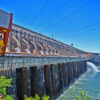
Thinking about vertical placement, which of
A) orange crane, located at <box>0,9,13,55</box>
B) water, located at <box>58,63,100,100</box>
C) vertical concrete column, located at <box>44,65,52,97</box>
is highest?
orange crane, located at <box>0,9,13,55</box>

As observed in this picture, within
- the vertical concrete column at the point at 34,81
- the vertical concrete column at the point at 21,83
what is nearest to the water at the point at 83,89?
the vertical concrete column at the point at 34,81

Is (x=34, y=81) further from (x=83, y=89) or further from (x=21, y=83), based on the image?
(x=83, y=89)

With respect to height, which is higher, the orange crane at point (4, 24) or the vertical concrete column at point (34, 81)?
the orange crane at point (4, 24)

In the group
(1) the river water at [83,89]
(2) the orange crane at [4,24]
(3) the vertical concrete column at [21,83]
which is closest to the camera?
(2) the orange crane at [4,24]

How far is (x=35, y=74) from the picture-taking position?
1059 cm

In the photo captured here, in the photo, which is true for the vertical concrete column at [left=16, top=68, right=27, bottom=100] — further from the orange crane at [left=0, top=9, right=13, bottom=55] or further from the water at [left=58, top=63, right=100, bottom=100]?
the water at [left=58, top=63, right=100, bottom=100]

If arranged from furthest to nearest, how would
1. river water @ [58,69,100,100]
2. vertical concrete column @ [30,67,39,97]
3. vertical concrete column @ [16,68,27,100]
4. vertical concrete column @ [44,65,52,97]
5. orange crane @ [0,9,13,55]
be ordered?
river water @ [58,69,100,100] < vertical concrete column @ [44,65,52,97] < vertical concrete column @ [30,67,39,97] < vertical concrete column @ [16,68,27,100] < orange crane @ [0,9,13,55]

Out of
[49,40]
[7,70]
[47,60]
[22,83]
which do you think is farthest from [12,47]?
[49,40]

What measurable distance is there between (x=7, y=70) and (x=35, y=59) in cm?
354

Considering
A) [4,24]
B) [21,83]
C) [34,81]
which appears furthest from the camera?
[34,81]

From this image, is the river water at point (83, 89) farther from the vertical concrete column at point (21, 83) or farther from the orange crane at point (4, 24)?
the orange crane at point (4, 24)

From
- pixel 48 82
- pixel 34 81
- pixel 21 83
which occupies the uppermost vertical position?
pixel 21 83

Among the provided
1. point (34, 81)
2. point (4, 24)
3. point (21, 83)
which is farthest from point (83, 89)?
point (4, 24)

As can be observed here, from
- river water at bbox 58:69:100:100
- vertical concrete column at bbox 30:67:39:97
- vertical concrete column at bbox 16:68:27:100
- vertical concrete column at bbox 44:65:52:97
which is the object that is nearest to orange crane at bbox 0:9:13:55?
vertical concrete column at bbox 16:68:27:100
